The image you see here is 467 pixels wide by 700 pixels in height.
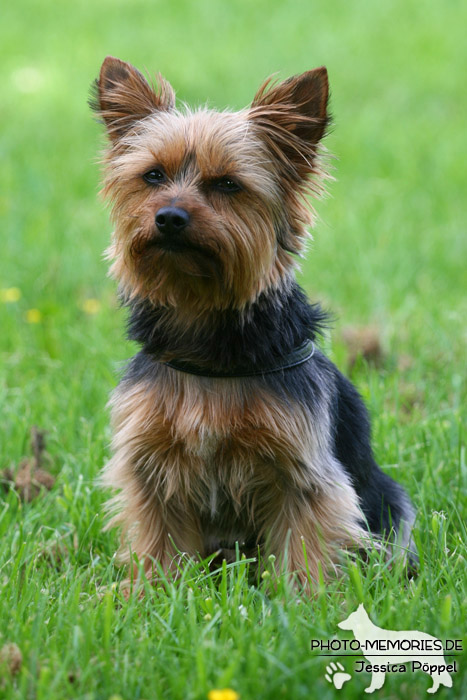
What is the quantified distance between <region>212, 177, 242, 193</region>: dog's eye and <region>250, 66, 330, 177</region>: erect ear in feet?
0.81

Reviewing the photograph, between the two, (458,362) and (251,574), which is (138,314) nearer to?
(251,574)

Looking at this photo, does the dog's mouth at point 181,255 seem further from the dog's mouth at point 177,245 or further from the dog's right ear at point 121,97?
the dog's right ear at point 121,97

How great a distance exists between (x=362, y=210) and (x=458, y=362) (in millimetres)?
3148

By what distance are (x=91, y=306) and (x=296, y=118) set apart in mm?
3194

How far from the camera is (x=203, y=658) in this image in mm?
2293

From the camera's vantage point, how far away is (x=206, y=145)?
3.08m

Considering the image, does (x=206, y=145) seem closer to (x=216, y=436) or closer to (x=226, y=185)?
(x=226, y=185)

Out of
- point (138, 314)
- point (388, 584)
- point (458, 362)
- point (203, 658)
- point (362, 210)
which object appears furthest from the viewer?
point (362, 210)

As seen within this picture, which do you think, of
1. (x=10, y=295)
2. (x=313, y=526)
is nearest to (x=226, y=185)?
(x=313, y=526)

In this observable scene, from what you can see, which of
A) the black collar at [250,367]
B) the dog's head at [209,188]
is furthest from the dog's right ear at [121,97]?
the black collar at [250,367]

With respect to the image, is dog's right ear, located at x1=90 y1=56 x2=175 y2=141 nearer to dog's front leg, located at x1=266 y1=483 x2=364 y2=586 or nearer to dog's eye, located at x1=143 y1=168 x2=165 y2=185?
dog's eye, located at x1=143 y1=168 x2=165 y2=185

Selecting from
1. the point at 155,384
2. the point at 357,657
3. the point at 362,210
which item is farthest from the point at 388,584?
the point at 362,210

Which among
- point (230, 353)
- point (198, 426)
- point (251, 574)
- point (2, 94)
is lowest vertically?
point (251, 574)

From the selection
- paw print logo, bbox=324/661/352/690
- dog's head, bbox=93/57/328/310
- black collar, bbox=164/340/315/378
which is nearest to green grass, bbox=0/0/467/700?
paw print logo, bbox=324/661/352/690
